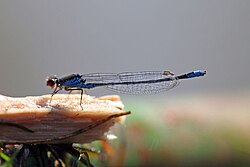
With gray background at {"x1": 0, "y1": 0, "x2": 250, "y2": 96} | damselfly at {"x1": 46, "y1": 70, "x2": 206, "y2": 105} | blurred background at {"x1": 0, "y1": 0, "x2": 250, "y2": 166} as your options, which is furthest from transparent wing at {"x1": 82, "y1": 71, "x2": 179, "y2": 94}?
gray background at {"x1": 0, "y1": 0, "x2": 250, "y2": 96}

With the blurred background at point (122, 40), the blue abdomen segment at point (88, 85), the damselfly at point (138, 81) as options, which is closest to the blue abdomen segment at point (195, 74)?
the damselfly at point (138, 81)

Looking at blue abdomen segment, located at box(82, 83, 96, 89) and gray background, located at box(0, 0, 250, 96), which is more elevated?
gray background, located at box(0, 0, 250, 96)

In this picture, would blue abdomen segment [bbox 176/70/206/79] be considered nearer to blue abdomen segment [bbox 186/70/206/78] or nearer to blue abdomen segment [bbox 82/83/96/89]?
blue abdomen segment [bbox 186/70/206/78]

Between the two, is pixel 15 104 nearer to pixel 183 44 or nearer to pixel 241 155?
pixel 241 155

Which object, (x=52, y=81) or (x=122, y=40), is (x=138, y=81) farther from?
(x=122, y=40)

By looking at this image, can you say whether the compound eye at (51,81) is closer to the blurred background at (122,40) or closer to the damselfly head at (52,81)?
the damselfly head at (52,81)

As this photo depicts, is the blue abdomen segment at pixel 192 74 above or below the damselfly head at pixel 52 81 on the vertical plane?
below

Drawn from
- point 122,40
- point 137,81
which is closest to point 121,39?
point 122,40
